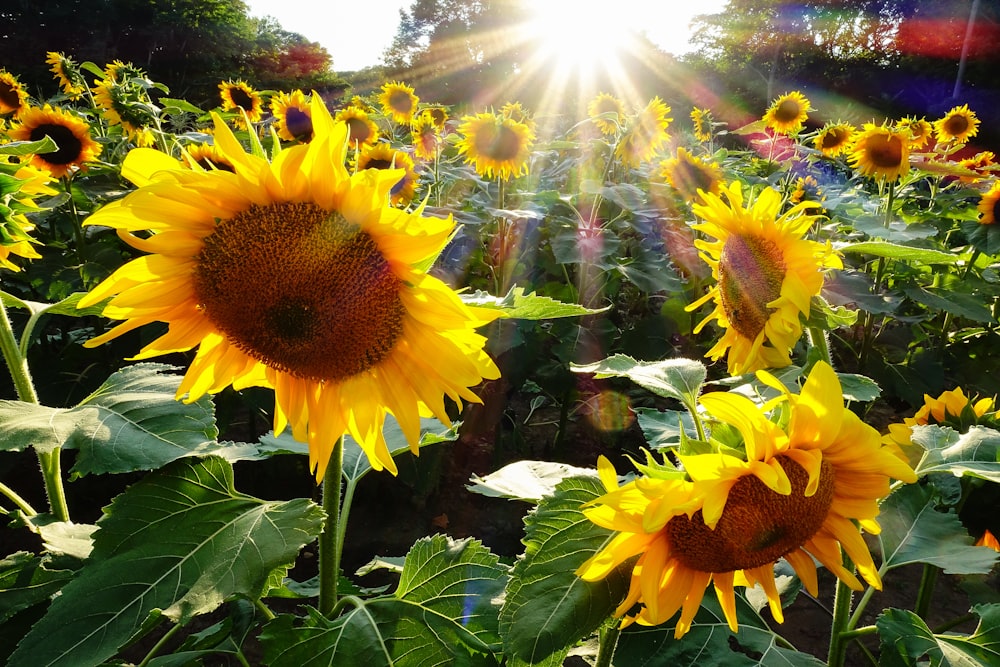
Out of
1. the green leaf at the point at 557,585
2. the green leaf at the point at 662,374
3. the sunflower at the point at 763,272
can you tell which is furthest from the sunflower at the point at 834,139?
the green leaf at the point at 557,585

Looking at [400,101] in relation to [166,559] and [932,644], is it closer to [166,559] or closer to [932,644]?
[166,559]

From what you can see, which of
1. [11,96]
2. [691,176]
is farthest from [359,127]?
[11,96]

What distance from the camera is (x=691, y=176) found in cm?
388

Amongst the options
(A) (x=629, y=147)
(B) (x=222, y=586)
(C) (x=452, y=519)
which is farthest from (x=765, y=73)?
(B) (x=222, y=586)

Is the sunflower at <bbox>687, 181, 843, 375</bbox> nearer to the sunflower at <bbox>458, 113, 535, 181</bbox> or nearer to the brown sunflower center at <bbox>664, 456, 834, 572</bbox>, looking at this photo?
the brown sunflower center at <bbox>664, 456, 834, 572</bbox>

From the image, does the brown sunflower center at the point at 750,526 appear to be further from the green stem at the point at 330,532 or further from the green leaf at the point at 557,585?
the green stem at the point at 330,532

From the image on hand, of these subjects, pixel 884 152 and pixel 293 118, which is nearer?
pixel 884 152

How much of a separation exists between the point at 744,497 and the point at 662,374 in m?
0.31

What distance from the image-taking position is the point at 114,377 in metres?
1.30

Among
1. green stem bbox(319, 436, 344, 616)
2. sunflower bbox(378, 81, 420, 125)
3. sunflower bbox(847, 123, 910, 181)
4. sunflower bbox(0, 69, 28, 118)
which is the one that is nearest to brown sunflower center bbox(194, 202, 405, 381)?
green stem bbox(319, 436, 344, 616)

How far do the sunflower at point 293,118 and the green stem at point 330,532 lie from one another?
3.01 meters

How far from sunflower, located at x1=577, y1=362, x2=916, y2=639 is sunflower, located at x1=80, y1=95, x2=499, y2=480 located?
264 millimetres

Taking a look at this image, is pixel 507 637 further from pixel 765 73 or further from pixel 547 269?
pixel 765 73

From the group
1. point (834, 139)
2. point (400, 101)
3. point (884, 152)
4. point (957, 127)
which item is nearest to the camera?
point (884, 152)
